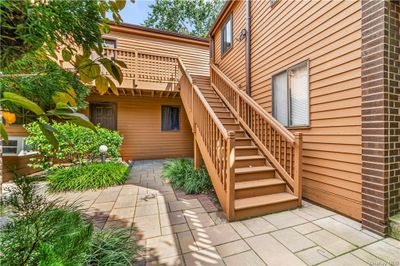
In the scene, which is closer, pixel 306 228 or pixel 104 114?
pixel 306 228

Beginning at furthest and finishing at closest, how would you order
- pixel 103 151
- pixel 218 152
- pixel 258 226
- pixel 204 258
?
1. pixel 103 151
2. pixel 218 152
3. pixel 258 226
4. pixel 204 258

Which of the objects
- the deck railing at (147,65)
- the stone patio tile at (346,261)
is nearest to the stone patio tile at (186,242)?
the stone patio tile at (346,261)

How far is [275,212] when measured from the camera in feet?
9.80

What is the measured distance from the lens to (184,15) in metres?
17.3

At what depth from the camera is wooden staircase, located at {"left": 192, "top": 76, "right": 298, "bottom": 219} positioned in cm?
292

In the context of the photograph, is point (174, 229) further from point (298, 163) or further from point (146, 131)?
point (146, 131)

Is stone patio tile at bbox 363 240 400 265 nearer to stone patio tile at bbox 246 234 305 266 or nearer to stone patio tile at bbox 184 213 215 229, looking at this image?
stone patio tile at bbox 246 234 305 266

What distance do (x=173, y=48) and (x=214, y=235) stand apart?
27.7ft

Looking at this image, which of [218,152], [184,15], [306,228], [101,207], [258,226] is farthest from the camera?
[184,15]

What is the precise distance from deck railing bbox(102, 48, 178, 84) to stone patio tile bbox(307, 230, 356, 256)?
20.8ft

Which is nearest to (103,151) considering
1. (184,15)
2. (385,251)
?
(385,251)

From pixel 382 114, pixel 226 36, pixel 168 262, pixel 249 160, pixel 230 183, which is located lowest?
pixel 168 262

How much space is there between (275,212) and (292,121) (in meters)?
1.85

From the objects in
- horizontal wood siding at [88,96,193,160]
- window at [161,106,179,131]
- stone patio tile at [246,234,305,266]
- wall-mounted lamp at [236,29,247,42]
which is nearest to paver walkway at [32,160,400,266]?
stone patio tile at [246,234,305,266]
